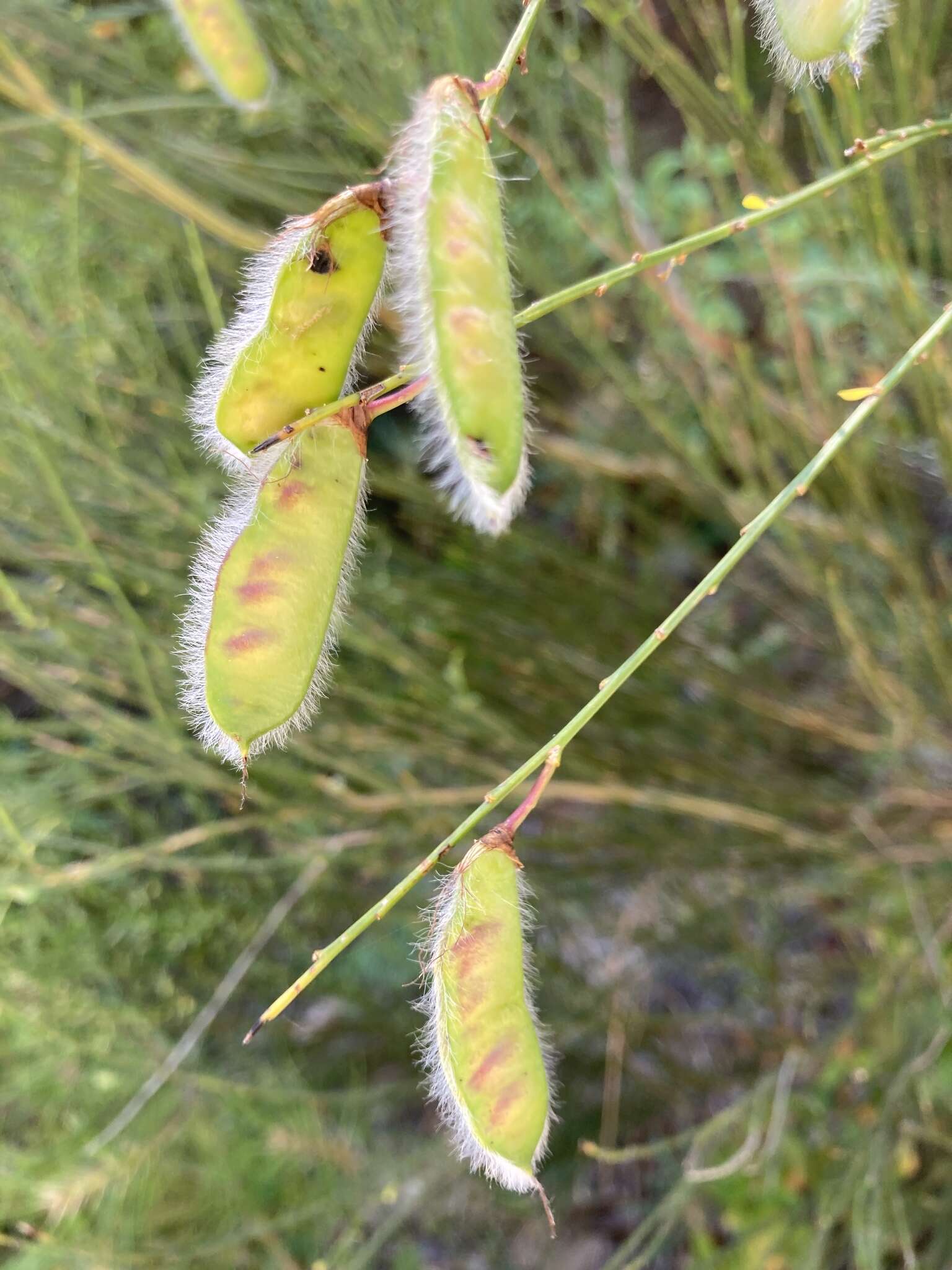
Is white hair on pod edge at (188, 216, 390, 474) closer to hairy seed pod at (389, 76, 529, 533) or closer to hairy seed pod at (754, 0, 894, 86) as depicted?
hairy seed pod at (389, 76, 529, 533)

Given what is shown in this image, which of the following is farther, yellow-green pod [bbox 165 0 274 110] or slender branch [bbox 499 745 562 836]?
yellow-green pod [bbox 165 0 274 110]

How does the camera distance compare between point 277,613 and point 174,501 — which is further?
point 174,501

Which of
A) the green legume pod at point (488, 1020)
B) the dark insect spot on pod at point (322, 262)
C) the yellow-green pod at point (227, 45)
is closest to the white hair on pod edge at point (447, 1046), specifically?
the green legume pod at point (488, 1020)

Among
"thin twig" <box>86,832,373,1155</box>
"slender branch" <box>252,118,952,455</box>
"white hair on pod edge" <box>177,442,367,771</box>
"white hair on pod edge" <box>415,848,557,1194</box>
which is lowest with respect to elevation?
"thin twig" <box>86,832,373,1155</box>

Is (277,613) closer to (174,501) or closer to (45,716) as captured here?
(174,501)

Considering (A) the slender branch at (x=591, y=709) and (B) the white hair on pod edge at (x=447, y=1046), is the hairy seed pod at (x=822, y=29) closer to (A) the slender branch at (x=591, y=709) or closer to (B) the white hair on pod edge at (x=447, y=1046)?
(A) the slender branch at (x=591, y=709)

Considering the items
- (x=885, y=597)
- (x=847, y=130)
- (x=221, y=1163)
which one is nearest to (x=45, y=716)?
(x=221, y=1163)

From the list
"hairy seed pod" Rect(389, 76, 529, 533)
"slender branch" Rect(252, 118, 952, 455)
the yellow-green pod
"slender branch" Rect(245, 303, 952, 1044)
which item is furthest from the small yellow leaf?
the yellow-green pod
